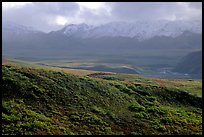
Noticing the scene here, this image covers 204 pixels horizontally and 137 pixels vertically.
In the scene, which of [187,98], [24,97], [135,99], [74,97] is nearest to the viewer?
[24,97]

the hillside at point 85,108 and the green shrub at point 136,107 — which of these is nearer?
the hillside at point 85,108

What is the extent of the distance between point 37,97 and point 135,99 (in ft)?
43.5

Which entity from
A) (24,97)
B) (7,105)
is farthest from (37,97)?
(7,105)

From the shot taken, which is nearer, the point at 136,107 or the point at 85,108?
the point at 85,108

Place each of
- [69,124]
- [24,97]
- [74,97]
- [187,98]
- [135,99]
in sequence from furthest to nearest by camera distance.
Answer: [187,98] → [135,99] → [74,97] → [24,97] → [69,124]

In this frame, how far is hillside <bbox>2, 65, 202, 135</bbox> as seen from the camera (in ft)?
106

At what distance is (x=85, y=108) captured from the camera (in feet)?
122

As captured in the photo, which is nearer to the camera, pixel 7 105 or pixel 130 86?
pixel 7 105

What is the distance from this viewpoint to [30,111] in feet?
109

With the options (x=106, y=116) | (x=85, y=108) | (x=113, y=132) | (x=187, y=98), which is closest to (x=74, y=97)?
(x=85, y=108)

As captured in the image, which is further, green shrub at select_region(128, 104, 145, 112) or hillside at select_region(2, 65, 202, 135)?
green shrub at select_region(128, 104, 145, 112)

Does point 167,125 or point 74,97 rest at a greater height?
point 74,97

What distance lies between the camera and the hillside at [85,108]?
32219mm

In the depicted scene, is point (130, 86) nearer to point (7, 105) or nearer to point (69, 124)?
point (69, 124)
